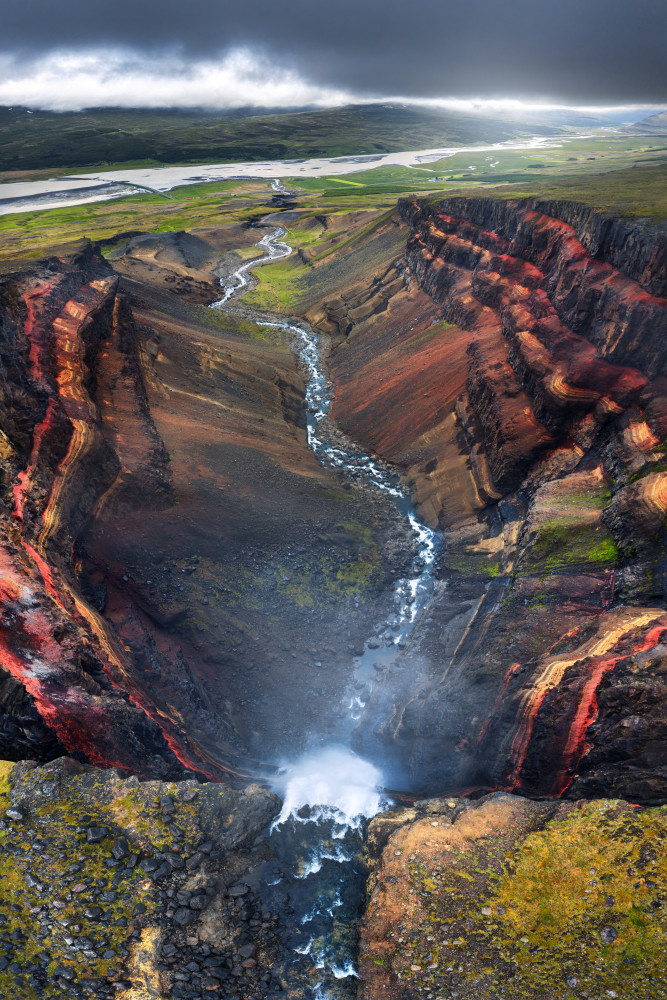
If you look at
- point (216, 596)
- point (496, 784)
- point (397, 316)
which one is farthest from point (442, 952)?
point (397, 316)

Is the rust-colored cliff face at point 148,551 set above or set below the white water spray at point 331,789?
above

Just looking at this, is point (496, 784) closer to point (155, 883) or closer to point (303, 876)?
point (303, 876)

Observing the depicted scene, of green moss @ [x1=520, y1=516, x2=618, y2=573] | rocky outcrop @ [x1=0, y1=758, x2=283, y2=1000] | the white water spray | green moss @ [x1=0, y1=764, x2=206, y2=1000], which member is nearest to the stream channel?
the white water spray

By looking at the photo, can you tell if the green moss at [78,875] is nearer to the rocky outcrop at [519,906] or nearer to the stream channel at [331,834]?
the stream channel at [331,834]

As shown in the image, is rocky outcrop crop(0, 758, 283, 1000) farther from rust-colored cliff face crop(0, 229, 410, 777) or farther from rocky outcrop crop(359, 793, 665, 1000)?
rocky outcrop crop(359, 793, 665, 1000)

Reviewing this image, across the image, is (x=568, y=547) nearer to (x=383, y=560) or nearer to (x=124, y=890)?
(x=383, y=560)

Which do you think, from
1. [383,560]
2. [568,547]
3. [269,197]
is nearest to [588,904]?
[568,547]

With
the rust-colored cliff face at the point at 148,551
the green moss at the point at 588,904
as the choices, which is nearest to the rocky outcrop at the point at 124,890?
the rust-colored cliff face at the point at 148,551
